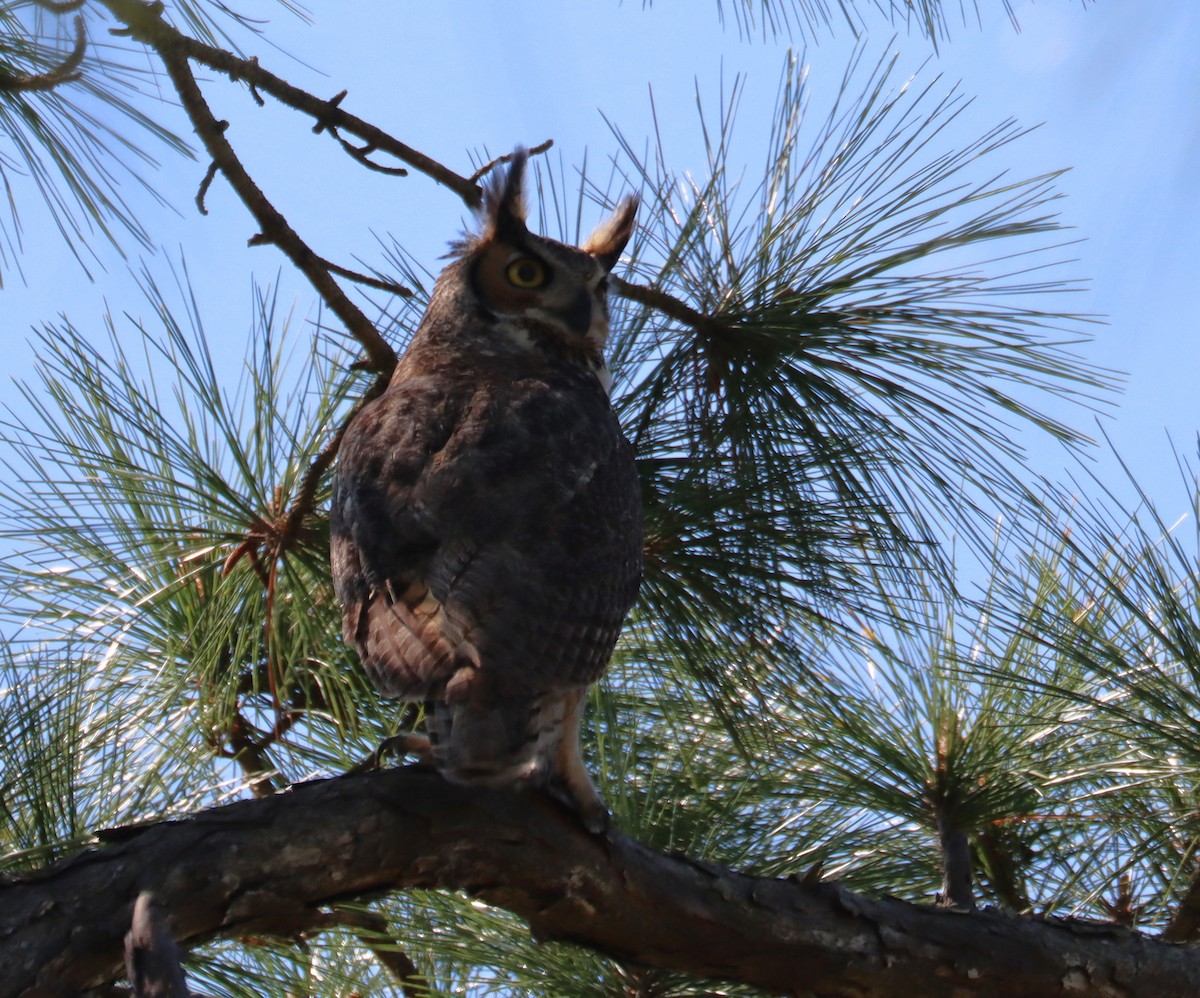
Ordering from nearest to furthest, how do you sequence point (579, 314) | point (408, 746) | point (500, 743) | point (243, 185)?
point (500, 743), point (408, 746), point (243, 185), point (579, 314)

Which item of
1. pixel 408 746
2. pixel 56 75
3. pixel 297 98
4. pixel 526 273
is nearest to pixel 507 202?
pixel 526 273

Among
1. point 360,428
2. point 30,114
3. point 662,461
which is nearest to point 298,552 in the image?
point 360,428

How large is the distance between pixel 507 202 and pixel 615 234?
0.20m

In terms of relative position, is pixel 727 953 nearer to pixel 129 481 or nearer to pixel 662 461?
pixel 662 461

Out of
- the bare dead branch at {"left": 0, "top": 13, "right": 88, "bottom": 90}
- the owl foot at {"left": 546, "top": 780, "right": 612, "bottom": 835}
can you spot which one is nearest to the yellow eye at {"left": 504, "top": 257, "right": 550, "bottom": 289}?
the bare dead branch at {"left": 0, "top": 13, "right": 88, "bottom": 90}

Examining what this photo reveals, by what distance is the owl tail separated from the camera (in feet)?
5.05

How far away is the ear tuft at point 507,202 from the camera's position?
2338 millimetres

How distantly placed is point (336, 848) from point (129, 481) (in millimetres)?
934

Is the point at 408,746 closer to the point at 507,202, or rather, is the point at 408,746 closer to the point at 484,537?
the point at 484,537

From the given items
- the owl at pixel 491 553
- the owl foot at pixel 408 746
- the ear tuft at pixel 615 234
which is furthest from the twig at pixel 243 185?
the owl foot at pixel 408 746

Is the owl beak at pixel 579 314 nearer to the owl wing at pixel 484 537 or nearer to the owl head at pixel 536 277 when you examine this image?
the owl head at pixel 536 277

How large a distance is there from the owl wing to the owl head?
0.27 metres

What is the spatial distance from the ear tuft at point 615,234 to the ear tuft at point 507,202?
0.13 m

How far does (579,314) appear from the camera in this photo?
2.23m
